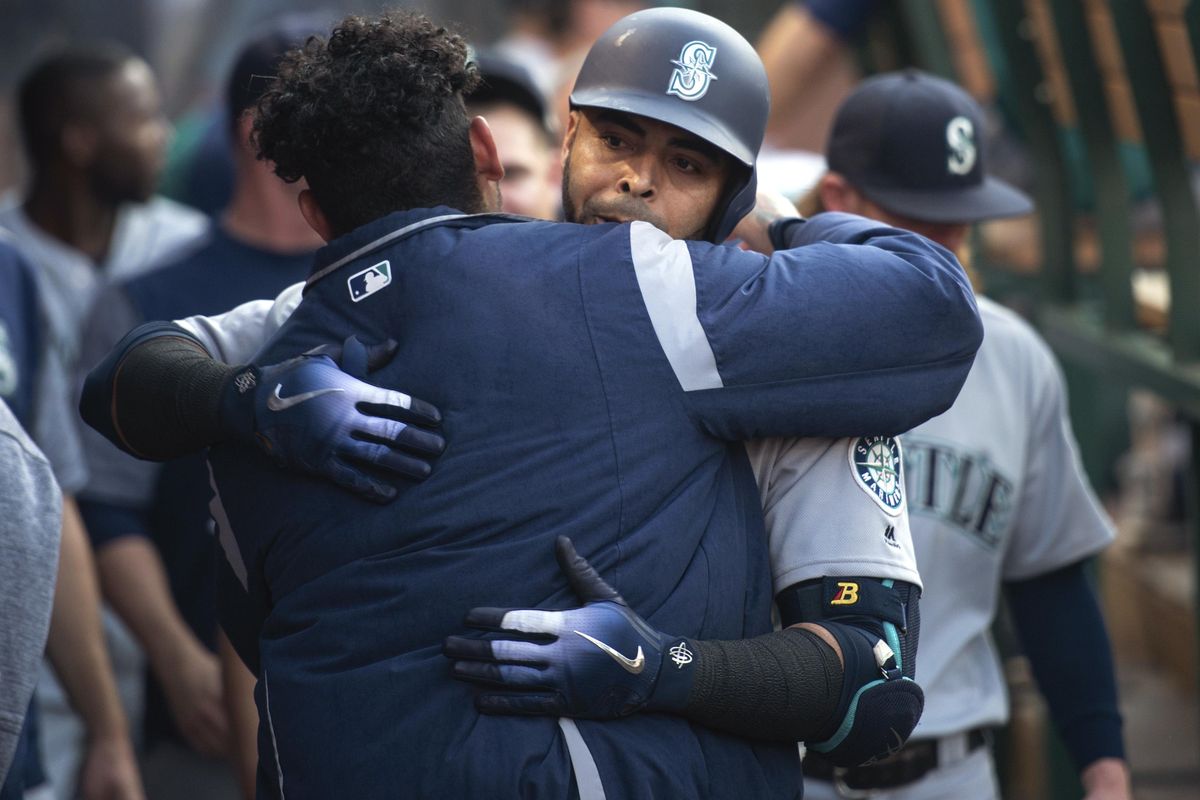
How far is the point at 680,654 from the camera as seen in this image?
1.89 m

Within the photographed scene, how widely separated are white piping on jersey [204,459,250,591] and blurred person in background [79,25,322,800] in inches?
58.7

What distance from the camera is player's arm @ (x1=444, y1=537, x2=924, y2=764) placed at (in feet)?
6.07

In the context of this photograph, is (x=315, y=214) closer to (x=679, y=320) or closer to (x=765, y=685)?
(x=679, y=320)

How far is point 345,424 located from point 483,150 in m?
0.45

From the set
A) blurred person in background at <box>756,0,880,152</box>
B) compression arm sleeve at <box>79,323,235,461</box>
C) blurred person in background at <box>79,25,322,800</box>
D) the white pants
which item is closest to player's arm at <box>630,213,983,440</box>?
compression arm sleeve at <box>79,323,235,461</box>

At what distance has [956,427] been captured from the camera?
3.00 metres

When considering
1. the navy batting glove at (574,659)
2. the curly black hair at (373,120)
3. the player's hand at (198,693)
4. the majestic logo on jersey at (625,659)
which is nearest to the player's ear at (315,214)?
the curly black hair at (373,120)

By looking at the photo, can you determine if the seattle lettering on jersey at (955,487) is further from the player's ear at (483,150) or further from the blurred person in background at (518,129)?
the blurred person in background at (518,129)

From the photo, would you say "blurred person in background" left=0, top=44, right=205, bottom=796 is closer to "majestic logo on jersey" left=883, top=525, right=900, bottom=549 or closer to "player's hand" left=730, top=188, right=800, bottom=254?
"player's hand" left=730, top=188, right=800, bottom=254

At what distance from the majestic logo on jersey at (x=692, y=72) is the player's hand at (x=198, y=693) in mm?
2076

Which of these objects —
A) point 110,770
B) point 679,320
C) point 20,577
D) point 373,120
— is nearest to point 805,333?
point 679,320

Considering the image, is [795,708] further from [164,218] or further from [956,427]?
[164,218]

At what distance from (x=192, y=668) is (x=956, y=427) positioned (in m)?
1.83

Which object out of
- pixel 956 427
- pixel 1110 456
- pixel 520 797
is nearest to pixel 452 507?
pixel 520 797
